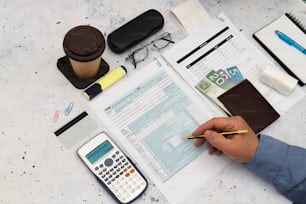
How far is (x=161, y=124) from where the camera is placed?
0.91 metres

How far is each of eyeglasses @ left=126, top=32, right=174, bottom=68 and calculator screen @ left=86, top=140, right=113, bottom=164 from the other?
0.19 m

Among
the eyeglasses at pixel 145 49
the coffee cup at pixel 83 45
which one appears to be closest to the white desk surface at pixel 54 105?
the eyeglasses at pixel 145 49

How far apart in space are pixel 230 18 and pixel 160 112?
0.29 metres

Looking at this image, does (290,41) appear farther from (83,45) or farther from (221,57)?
(83,45)

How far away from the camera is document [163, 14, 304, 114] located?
0.96m

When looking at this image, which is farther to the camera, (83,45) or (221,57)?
(221,57)

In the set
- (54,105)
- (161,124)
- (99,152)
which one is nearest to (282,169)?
(161,124)

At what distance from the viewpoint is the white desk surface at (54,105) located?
2.75 feet

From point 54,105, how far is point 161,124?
0.73ft

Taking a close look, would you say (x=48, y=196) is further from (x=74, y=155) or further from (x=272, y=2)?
(x=272, y=2)

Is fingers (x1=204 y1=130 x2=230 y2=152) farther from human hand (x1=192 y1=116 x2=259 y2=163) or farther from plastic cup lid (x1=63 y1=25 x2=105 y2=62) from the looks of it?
plastic cup lid (x1=63 y1=25 x2=105 y2=62)

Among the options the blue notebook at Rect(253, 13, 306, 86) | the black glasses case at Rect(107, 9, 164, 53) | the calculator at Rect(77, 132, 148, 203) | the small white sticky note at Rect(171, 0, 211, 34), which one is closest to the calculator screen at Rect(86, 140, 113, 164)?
the calculator at Rect(77, 132, 148, 203)

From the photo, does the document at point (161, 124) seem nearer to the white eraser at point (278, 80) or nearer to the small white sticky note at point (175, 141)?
the small white sticky note at point (175, 141)

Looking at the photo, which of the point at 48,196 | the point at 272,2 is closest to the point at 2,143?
the point at 48,196
